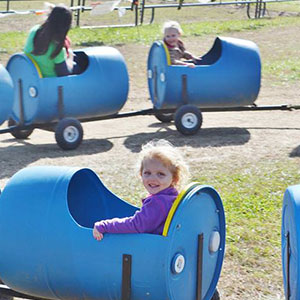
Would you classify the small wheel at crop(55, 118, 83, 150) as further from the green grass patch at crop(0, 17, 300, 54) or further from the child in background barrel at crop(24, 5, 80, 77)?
the green grass patch at crop(0, 17, 300, 54)

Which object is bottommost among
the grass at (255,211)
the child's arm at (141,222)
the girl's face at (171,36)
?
the grass at (255,211)

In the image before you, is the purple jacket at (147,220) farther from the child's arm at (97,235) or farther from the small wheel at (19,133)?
the small wheel at (19,133)

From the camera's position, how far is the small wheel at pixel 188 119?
29.1ft

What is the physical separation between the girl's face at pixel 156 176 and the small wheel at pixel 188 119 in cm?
492

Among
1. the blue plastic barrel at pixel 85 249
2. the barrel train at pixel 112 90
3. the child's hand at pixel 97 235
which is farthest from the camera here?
the barrel train at pixel 112 90

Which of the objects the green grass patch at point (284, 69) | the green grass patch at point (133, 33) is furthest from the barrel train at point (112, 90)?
the green grass patch at point (133, 33)

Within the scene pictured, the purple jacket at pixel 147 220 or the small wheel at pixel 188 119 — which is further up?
the purple jacket at pixel 147 220

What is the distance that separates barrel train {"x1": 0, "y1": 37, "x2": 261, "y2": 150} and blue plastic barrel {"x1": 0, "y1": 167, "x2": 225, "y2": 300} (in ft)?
13.8

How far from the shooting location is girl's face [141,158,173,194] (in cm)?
396

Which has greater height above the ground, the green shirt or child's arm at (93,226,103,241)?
the green shirt

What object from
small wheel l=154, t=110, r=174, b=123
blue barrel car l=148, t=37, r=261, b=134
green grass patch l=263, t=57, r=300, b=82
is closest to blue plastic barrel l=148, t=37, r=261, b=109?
blue barrel car l=148, t=37, r=261, b=134

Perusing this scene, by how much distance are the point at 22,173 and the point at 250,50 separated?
17.5ft

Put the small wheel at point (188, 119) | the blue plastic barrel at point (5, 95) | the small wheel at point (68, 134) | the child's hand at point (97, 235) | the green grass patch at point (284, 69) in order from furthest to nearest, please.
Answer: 1. the green grass patch at point (284, 69)
2. the small wheel at point (188, 119)
3. the small wheel at point (68, 134)
4. the blue plastic barrel at point (5, 95)
5. the child's hand at point (97, 235)

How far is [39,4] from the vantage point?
2345cm
